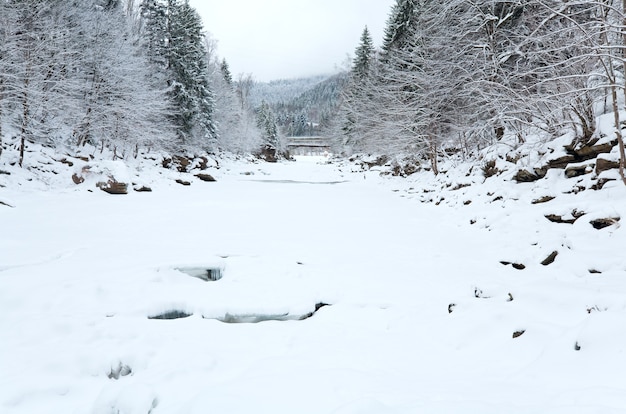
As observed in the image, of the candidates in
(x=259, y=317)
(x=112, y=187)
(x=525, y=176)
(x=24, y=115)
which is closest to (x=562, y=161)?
(x=525, y=176)

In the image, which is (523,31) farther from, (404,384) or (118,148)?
(118,148)

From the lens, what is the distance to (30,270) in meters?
4.80

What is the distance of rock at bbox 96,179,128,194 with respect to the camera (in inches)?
517

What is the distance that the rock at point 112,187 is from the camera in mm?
13125

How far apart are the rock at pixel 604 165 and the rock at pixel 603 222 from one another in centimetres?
150

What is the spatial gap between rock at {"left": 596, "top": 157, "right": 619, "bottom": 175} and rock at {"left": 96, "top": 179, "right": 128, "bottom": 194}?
48.9 ft

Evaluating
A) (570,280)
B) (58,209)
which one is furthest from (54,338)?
(58,209)

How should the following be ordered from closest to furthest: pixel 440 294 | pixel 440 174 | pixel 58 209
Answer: pixel 440 294 < pixel 58 209 < pixel 440 174

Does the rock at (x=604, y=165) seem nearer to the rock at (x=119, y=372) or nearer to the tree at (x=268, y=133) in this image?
the rock at (x=119, y=372)

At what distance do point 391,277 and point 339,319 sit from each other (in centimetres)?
152

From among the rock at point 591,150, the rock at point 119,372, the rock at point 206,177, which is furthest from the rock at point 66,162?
the rock at point 591,150

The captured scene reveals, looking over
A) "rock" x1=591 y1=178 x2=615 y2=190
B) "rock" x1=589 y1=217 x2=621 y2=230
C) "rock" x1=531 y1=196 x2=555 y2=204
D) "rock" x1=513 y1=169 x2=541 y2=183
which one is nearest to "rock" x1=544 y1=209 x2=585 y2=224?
"rock" x1=589 y1=217 x2=621 y2=230

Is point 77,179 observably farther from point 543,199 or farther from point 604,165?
point 604,165

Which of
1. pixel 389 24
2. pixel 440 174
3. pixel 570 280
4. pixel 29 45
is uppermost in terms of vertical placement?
pixel 389 24
